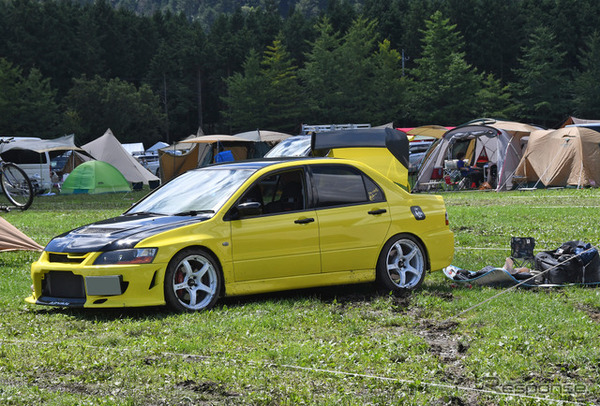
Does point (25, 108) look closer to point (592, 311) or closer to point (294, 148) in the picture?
point (294, 148)

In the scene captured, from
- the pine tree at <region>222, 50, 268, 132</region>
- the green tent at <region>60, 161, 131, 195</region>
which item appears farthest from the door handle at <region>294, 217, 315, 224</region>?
the pine tree at <region>222, 50, 268, 132</region>

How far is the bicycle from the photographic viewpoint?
17.4 meters

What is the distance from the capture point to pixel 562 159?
28.4m

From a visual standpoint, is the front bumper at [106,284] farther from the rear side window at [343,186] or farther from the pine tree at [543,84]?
the pine tree at [543,84]

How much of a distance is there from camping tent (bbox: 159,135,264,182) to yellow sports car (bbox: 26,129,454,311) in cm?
2772

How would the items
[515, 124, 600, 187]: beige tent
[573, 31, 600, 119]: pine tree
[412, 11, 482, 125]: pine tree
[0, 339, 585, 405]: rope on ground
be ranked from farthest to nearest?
[573, 31, 600, 119]: pine tree, [412, 11, 482, 125]: pine tree, [515, 124, 600, 187]: beige tent, [0, 339, 585, 405]: rope on ground

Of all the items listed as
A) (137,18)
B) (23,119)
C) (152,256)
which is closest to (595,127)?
(152,256)

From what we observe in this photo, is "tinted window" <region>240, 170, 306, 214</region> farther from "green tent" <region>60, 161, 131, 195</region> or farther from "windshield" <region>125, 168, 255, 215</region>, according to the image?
"green tent" <region>60, 161, 131, 195</region>

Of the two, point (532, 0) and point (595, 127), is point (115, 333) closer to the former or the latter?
point (595, 127)

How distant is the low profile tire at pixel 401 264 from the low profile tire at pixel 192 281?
1852mm

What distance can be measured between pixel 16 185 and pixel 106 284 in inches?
450

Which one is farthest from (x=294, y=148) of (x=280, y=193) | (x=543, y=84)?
(x=543, y=84)

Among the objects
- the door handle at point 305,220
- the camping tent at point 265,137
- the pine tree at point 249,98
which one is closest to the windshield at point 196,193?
the door handle at point 305,220

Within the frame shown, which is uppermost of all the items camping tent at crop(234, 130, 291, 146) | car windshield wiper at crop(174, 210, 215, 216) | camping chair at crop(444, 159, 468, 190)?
camping tent at crop(234, 130, 291, 146)
